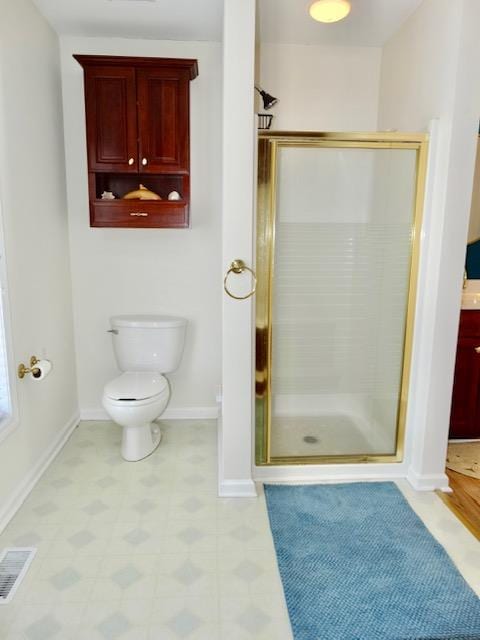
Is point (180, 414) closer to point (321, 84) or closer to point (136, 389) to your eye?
point (136, 389)

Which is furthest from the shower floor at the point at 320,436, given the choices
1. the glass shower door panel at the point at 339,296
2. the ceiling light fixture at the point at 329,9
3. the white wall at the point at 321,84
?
the ceiling light fixture at the point at 329,9

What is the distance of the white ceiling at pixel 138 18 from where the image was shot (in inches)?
92.2

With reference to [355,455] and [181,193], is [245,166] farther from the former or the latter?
[355,455]

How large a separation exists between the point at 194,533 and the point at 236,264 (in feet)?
4.02

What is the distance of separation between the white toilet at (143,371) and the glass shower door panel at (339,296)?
71cm

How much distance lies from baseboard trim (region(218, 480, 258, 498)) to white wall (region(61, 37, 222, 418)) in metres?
0.99

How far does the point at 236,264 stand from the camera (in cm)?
208

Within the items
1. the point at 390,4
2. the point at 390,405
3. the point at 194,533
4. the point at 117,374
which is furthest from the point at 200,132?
the point at 194,533

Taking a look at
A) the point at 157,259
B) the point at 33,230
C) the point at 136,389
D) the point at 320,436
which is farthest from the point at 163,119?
the point at 320,436

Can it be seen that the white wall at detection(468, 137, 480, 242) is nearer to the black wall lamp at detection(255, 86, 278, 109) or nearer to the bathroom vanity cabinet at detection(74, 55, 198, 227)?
the black wall lamp at detection(255, 86, 278, 109)

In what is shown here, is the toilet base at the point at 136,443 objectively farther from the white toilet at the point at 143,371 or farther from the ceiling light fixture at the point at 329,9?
the ceiling light fixture at the point at 329,9

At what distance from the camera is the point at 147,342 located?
282 cm

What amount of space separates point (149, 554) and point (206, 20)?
2755 mm

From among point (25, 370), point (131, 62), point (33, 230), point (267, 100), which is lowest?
point (25, 370)
